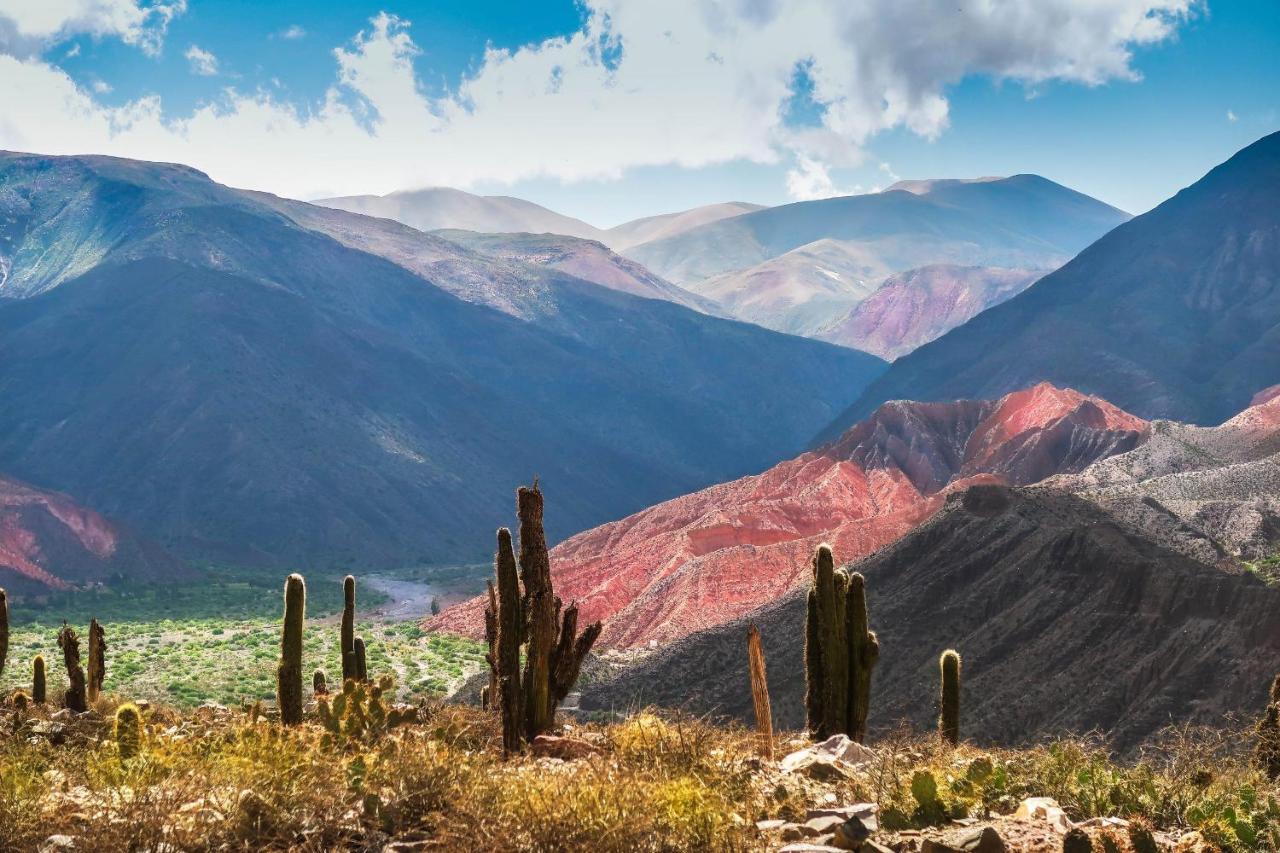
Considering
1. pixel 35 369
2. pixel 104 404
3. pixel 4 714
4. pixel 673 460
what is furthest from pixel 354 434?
pixel 4 714

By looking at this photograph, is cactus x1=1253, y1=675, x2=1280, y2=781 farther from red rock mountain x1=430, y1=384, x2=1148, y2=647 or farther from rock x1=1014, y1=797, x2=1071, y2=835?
red rock mountain x1=430, y1=384, x2=1148, y2=647

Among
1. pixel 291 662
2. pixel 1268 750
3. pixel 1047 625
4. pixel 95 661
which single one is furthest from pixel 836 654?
pixel 1047 625

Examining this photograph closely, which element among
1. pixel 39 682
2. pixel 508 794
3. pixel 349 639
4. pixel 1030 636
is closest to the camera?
pixel 508 794

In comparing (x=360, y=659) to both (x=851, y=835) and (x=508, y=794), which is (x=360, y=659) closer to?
(x=508, y=794)

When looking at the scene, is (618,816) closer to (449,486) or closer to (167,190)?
(449,486)

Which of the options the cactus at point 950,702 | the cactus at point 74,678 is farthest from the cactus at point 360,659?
the cactus at point 950,702
